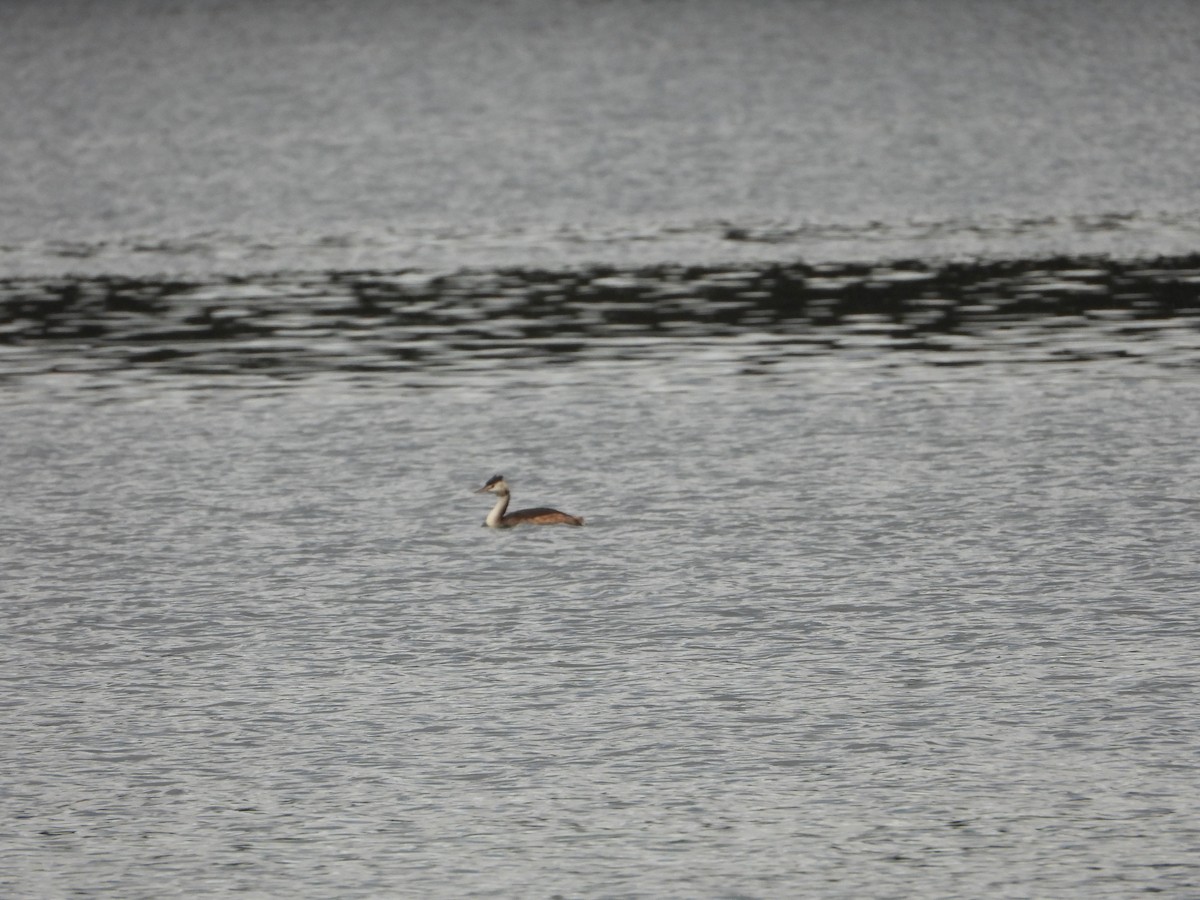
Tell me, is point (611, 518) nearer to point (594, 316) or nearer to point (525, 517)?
point (525, 517)

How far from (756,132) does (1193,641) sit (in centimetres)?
2239

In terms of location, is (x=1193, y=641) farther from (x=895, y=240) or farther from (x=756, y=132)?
(x=756, y=132)

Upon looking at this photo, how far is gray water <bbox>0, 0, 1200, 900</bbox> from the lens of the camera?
7824mm

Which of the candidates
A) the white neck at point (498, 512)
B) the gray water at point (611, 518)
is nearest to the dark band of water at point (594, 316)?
the gray water at point (611, 518)

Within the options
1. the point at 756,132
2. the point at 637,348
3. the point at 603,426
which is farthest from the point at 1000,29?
the point at 603,426

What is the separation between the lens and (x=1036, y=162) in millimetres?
28250

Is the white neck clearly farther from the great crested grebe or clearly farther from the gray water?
the gray water

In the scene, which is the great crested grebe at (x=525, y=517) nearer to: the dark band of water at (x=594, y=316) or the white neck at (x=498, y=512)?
the white neck at (x=498, y=512)

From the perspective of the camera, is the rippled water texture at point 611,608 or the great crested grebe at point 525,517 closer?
the rippled water texture at point 611,608

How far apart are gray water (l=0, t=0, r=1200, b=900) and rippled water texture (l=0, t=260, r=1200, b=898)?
0.03 metres

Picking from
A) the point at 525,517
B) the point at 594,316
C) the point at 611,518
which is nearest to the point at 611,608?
the point at 525,517

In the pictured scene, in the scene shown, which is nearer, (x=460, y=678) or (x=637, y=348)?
(x=460, y=678)

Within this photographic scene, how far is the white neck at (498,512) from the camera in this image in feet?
40.0

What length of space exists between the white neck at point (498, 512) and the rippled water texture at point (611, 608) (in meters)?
0.11
